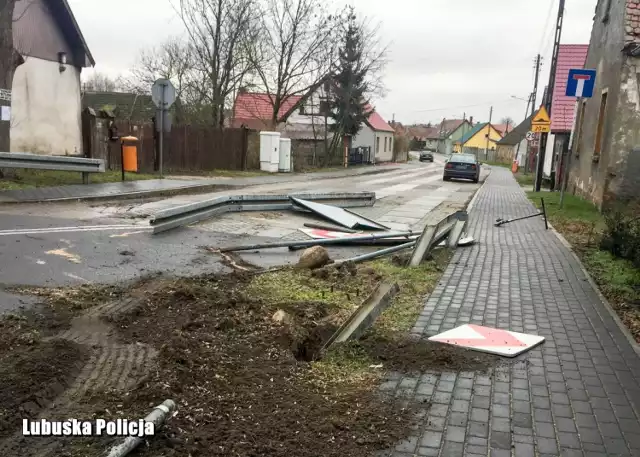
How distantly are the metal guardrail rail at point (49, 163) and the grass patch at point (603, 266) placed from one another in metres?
12.0

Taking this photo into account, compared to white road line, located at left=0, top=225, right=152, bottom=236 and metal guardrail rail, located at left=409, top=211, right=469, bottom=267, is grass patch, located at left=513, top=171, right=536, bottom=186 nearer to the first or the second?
metal guardrail rail, located at left=409, top=211, right=469, bottom=267

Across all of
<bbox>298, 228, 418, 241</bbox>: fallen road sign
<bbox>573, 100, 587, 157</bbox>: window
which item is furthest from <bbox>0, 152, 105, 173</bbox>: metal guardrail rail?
<bbox>573, 100, 587, 157</bbox>: window

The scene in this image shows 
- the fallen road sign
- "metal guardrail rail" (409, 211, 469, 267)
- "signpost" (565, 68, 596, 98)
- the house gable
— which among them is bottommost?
the fallen road sign

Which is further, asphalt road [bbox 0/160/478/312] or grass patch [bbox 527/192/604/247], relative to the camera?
grass patch [bbox 527/192/604/247]

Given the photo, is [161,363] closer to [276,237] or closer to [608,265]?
[276,237]

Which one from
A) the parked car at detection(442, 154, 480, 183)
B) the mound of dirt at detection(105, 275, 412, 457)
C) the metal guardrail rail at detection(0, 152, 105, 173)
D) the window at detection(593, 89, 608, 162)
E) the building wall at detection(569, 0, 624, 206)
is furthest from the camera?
the parked car at detection(442, 154, 480, 183)

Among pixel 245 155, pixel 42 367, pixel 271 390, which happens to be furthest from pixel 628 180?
pixel 245 155

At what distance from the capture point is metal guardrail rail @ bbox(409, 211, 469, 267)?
7.91 meters

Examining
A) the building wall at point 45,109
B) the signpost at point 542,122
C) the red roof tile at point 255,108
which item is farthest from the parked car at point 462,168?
the building wall at point 45,109

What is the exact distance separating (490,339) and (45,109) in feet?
69.6

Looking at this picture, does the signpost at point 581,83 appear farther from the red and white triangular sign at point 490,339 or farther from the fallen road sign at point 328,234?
the red and white triangular sign at point 490,339

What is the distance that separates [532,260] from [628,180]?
6616 millimetres

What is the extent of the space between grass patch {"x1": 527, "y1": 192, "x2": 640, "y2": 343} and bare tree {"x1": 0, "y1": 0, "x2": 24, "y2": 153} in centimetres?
1365

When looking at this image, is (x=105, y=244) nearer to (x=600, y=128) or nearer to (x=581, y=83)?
(x=581, y=83)
